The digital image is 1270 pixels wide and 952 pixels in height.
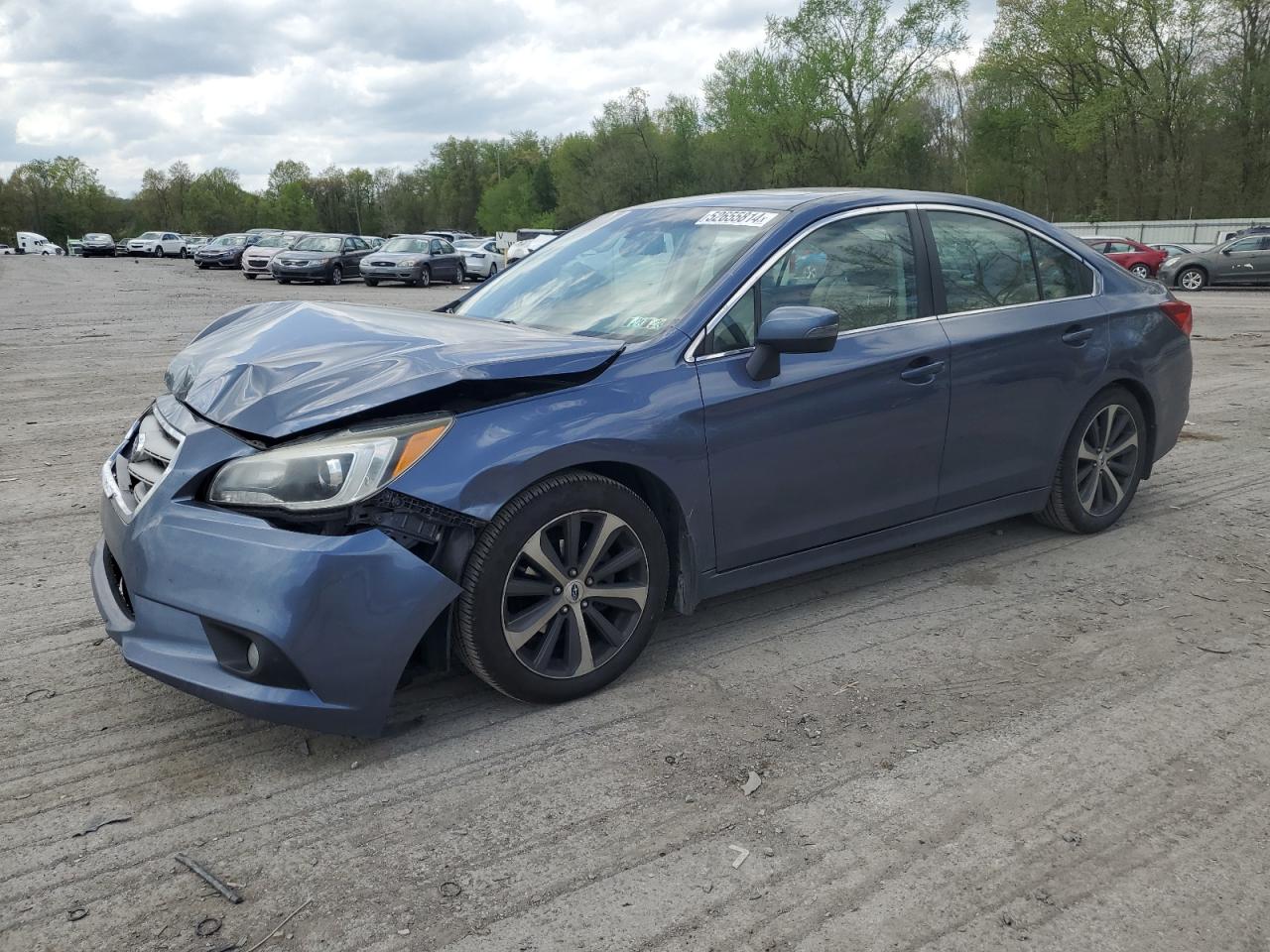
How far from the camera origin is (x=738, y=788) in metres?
3.00

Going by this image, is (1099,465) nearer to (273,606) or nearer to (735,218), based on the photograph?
(735,218)

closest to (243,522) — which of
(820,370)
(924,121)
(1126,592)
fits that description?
(820,370)

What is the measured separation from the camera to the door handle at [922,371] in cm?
419

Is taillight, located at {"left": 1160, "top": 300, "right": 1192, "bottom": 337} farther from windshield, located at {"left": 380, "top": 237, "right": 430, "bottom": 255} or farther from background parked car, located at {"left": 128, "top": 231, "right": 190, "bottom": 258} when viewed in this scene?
background parked car, located at {"left": 128, "top": 231, "right": 190, "bottom": 258}

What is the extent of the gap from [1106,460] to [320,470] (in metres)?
3.85

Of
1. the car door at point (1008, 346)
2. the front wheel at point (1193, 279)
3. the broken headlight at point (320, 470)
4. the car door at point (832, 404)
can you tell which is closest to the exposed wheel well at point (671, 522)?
the car door at point (832, 404)

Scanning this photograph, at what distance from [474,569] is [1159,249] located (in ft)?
111

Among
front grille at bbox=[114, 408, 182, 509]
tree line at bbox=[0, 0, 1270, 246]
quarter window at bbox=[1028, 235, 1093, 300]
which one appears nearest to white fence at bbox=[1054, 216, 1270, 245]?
tree line at bbox=[0, 0, 1270, 246]

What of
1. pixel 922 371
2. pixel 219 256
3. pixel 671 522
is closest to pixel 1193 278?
pixel 922 371

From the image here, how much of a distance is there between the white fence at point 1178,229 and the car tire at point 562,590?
42140mm

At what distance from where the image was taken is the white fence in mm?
43531

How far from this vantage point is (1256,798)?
293 cm

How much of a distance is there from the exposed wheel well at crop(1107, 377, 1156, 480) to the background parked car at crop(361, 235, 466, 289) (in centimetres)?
2818

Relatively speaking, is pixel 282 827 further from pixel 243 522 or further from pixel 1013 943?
pixel 1013 943
